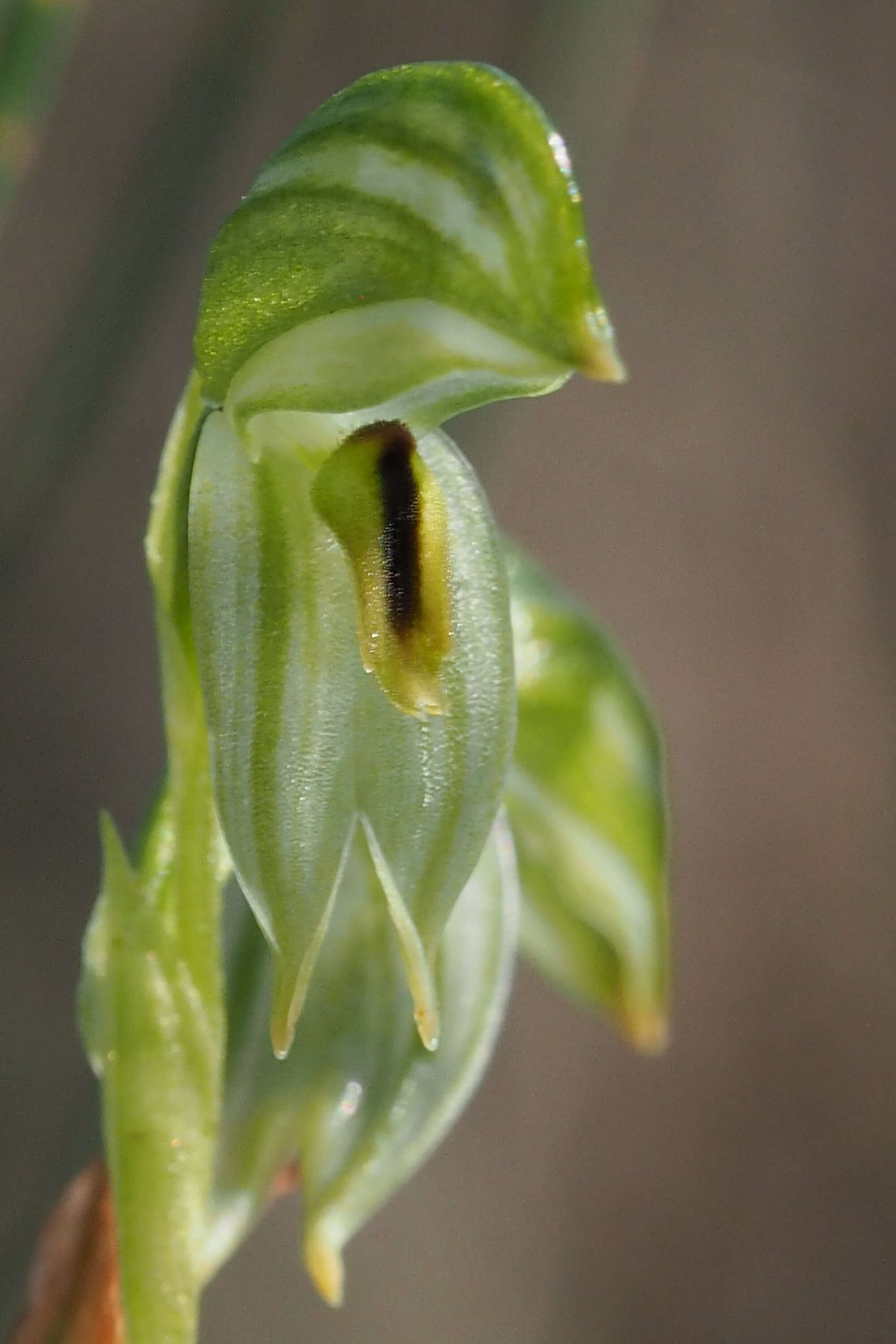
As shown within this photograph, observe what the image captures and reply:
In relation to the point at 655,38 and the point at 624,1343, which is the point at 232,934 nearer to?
the point at 624,1343

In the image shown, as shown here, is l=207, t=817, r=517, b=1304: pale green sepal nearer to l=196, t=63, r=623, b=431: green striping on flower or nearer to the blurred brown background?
l=196, t=63, r=623, b=431: green striping on flower

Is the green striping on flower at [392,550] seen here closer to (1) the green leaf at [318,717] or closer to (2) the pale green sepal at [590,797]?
(1) the green leaf at [318,717]

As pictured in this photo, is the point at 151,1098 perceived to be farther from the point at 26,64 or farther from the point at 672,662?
the point at 672,662

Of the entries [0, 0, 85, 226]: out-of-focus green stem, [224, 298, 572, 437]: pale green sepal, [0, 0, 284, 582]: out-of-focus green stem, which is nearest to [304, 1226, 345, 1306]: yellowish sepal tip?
[224, 298, 572, 437]: pale green sepal

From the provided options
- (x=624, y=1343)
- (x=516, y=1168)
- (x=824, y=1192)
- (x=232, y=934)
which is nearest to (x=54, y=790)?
(x=516, y=1168)

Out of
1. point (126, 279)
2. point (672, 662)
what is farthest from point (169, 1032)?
point (672, 662)

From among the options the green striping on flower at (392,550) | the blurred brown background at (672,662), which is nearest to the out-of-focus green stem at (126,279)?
the blurred brown background at (672,662)
